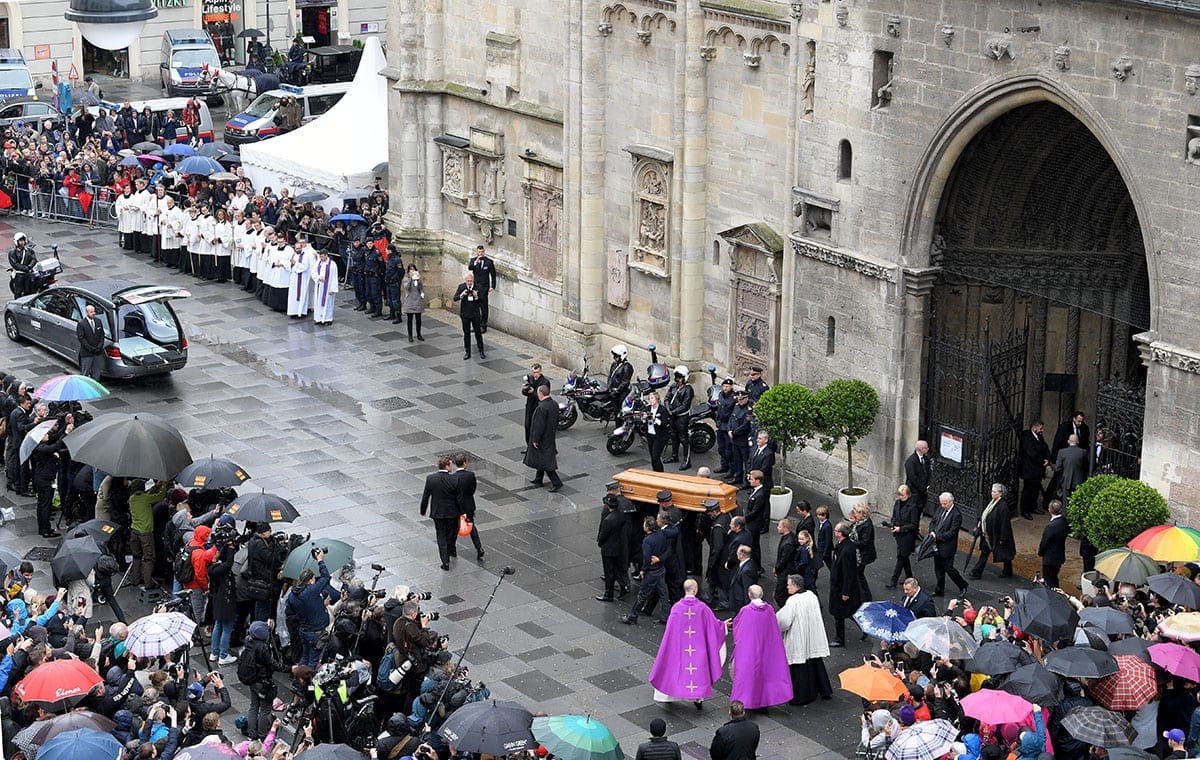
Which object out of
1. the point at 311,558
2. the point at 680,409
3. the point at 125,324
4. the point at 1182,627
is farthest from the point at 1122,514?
the point at 125,324

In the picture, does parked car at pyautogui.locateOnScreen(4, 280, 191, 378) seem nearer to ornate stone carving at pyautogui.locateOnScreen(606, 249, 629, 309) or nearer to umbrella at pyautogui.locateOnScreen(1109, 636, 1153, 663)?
ornate stone carving at pyautogui.locateOnScreen(606, 249, 629, 309)

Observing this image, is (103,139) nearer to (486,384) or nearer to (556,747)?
(486,384)

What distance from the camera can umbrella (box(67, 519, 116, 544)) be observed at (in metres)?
26.2

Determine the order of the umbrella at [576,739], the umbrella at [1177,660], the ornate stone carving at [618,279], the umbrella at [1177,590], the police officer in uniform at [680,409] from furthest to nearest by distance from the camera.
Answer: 1. the ornate stone carving at [618,279]
2. the police officer in uniform at [680,409]
3. the umbrella at [1177,590]
4. the umbrella at [1177,660]
5. the umbrella at [576,739]

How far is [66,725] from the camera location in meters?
19.7

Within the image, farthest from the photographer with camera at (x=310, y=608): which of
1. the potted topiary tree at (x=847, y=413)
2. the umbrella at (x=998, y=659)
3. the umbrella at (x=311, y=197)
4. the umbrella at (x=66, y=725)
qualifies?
the umbrella at (x=311, y=197)

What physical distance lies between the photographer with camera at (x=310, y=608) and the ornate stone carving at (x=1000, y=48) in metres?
11.0

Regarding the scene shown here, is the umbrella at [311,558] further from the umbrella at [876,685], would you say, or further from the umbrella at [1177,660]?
the umbrella at [1177,660]

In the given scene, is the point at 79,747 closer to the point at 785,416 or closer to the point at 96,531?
the point at 96,531

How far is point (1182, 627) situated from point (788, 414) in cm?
875

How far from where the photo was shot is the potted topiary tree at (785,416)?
30047 mm

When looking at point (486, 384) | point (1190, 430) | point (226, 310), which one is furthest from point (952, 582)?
point (226, 310)

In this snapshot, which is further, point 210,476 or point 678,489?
point 678,489

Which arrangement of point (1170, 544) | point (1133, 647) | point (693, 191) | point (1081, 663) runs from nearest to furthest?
point (1081, 663)
point (1133, 647)
point (1170, 544)
point (693, 191)
